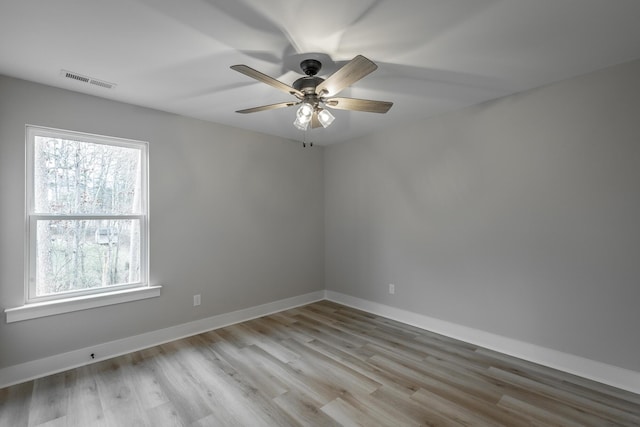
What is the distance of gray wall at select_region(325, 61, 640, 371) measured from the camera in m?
2.37

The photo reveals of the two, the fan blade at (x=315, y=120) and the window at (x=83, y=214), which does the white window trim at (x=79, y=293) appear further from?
the fan blade at (x=315, y=120)

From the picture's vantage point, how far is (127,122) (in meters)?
3.02

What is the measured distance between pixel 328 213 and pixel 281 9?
11.1 ft

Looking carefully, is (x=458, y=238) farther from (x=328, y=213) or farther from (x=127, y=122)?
(x=127, y=122)

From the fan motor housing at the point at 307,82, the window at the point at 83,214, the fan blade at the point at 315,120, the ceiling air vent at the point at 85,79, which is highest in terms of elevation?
the ceiling air vent at the point at 85,79

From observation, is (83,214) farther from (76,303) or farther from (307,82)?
(307,82)

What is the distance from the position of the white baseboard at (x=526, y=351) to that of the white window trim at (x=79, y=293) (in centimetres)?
291

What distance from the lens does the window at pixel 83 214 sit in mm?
2604

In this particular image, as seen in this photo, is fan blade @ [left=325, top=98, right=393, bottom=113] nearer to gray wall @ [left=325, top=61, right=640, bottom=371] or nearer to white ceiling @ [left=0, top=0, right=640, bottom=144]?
white ceiling @ [left=0, top=0, right=640, bottom=144]

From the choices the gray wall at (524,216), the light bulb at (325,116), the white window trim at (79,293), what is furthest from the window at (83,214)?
the gray wall at (524,216)

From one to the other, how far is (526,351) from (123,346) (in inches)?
154

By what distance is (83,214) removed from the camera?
9.22ft

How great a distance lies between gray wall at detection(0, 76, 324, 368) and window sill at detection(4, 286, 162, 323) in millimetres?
62

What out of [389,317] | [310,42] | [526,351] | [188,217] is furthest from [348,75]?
[389,317]
